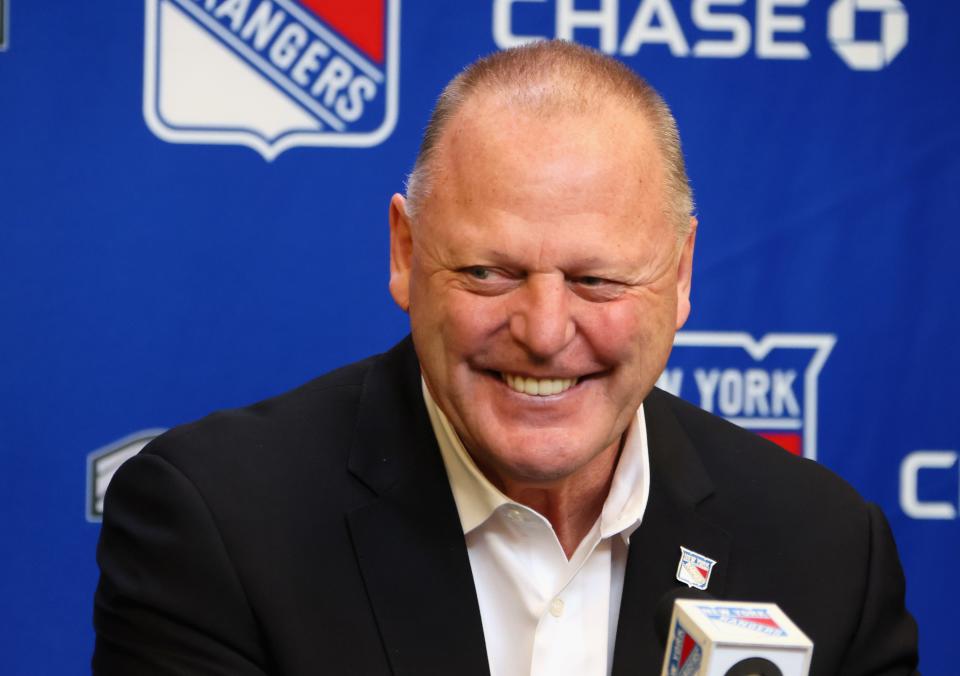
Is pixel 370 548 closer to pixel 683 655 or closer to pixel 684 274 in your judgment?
pixel 684 274

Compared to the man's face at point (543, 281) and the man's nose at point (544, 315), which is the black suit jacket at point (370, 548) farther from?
the man's nose at point (544, 315)

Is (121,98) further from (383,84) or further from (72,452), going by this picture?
(72,452)

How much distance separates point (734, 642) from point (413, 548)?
82 centimetres

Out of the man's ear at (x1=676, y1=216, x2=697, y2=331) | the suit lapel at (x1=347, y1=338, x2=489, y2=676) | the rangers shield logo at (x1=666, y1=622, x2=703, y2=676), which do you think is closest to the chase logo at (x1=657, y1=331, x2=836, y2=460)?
the man's ear at (x1=676, y1=216, x2=697, y2=331)

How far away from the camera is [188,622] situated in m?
1.70

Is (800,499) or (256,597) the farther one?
(800,499)

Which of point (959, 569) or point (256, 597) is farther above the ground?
point (256, 597)

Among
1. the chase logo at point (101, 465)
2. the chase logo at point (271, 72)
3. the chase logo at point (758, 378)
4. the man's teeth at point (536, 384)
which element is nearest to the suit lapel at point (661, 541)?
the man's teeth at point (536, 384)

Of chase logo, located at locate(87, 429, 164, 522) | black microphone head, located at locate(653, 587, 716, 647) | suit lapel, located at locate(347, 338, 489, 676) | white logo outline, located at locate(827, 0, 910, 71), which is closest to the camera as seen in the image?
black microphone head, located at locate(653, 587, 716, 647)

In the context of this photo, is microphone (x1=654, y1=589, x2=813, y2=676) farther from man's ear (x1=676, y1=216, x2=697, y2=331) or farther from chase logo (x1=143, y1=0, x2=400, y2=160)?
chase logo (x1=143, y1=0, x2=400, y2=160)

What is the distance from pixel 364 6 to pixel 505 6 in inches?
11.8

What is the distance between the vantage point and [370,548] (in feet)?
5.93

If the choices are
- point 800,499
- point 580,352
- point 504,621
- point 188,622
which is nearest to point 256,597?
point 188,622

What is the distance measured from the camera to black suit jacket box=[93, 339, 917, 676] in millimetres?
1725
